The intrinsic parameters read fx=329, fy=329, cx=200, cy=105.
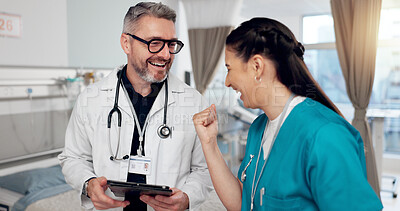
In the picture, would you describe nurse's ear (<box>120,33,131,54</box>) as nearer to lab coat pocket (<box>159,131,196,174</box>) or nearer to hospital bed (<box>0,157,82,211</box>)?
lab coat pocket (<box>159,131,196,174</box>)

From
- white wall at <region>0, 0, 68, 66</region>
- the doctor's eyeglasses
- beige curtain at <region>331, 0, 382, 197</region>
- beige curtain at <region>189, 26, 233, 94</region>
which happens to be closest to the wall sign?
white wall at <region>0, 0, 68, 66</region>

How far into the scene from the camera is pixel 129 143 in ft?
4.81

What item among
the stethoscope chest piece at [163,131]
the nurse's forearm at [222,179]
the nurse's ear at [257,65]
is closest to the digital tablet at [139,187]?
the nurse's forearm at [222,179]

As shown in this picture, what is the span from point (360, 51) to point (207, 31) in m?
1.96

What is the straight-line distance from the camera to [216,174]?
1224mm

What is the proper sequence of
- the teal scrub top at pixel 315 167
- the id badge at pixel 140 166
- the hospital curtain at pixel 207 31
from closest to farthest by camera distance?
the teal scrub top at pixel 315 167, the id badge at pixel 140 166, the hospital curtain at pixel 207 31

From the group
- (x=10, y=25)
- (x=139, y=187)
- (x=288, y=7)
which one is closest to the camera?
(x=139, y=187)

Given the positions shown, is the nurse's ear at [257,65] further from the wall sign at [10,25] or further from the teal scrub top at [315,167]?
the wall sign at [10,25]

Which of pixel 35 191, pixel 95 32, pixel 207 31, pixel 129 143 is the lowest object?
pixel 35 191

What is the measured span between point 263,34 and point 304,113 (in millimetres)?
286

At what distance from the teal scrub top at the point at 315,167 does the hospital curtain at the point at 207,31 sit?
332 centimetres

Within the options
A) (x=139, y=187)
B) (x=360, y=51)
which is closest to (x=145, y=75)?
(x=139, y=187)

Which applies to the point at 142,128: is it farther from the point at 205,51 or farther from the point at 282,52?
the point at 205,51

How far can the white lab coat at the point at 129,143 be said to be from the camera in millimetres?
1452
